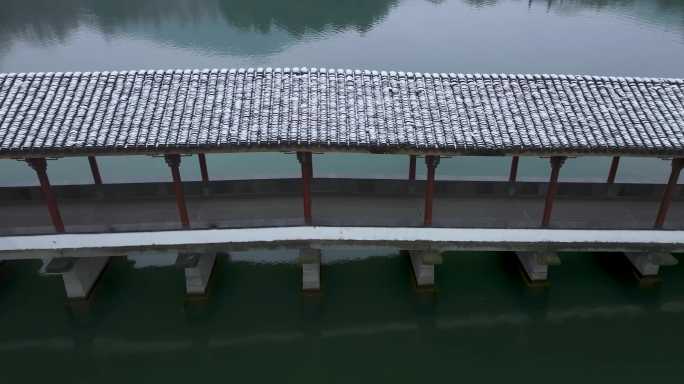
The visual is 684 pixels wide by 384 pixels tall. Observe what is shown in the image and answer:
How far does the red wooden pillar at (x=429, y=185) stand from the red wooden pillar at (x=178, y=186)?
4578 millimetres

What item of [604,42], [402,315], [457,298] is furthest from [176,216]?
[604,42]

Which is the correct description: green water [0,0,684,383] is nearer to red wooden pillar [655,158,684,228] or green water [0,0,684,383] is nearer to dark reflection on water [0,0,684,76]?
red wooden pillar [655,158,684,228]

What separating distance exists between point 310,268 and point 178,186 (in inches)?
140

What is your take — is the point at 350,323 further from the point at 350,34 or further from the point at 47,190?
the point at 350,34

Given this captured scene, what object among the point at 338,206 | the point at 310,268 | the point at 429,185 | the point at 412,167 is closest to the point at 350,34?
the point at 412,167

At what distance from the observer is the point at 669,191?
1048 cm

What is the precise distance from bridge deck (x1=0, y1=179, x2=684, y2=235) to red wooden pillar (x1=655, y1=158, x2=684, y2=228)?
0.31 m

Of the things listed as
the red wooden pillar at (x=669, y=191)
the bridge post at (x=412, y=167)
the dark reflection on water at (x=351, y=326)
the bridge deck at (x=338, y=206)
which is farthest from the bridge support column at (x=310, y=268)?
the red wooden pillar at (x=669, y=191)

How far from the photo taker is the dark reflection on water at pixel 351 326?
10.9 m

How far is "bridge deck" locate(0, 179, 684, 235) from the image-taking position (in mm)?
10930

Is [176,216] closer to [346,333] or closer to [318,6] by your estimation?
[346,333]

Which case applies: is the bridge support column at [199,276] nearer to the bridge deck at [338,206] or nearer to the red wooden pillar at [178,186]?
the red wooden pillar at [178,186]

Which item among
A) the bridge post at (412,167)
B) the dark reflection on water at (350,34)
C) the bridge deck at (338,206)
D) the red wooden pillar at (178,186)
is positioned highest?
the red wooden pillar at (178,186)

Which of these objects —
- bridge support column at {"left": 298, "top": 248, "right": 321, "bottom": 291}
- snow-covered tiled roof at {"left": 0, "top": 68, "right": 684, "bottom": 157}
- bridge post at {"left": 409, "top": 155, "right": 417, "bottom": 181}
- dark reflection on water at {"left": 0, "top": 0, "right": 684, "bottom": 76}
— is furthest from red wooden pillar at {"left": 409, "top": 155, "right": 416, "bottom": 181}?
dark reflection on water at {"left": 0, "top": 0, "right": 684, "bottom": 76}
